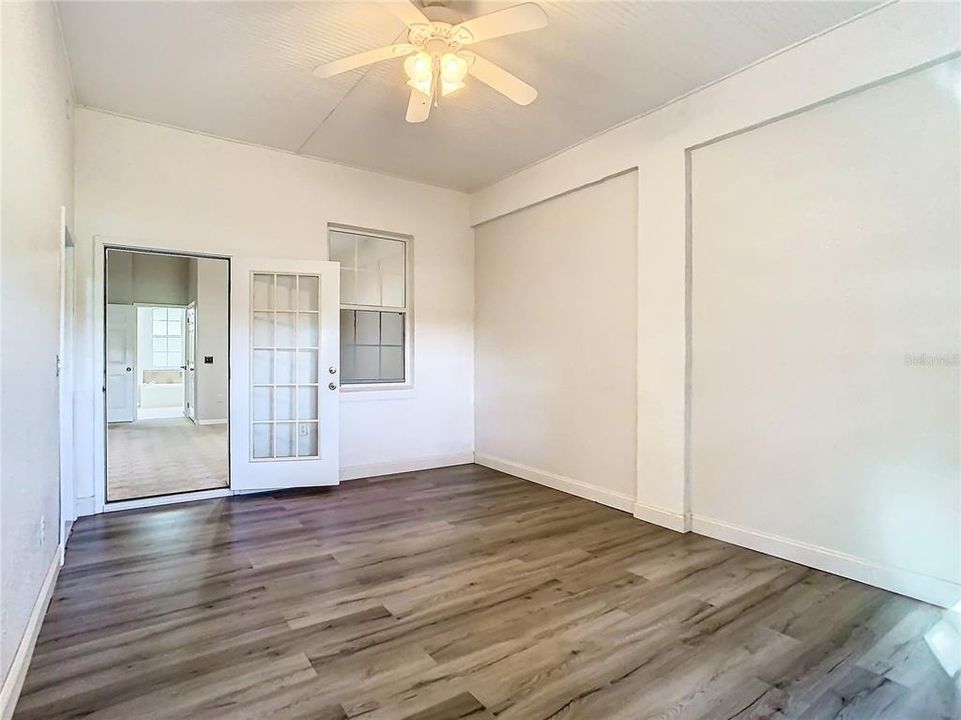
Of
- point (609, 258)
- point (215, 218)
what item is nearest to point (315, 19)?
point (215, 218)

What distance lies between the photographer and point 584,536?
3424 mm

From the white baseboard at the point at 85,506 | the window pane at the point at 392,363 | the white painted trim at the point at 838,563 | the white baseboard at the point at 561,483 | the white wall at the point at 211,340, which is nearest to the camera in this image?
the white painted trim at the point at 838,563

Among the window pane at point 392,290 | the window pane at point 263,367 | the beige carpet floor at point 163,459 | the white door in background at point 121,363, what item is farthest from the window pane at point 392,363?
the white door in background at point 121,363

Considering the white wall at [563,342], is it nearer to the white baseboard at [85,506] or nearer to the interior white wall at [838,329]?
the interior white wall at [838,329]

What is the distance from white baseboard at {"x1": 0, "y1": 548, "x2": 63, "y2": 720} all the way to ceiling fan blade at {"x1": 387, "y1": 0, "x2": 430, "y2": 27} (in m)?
2.97

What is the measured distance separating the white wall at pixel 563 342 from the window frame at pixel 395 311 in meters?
0.77

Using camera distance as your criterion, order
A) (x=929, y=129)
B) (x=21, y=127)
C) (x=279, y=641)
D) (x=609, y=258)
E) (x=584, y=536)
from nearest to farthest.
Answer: (x=21, y=127), (x=279, y=641), (x=929, y=129), (x=584, y=536), (x=609, y=258)

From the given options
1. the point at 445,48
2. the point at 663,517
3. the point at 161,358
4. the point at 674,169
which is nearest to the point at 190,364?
the point at 161,358

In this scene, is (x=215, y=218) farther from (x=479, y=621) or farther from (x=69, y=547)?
(x=479, y=621)

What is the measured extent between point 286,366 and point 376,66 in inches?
103

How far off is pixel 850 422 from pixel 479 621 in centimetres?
222

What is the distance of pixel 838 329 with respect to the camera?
2.81m

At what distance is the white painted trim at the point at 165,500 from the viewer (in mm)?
3939

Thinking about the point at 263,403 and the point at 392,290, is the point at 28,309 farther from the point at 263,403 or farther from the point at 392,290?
the point at 392,290
